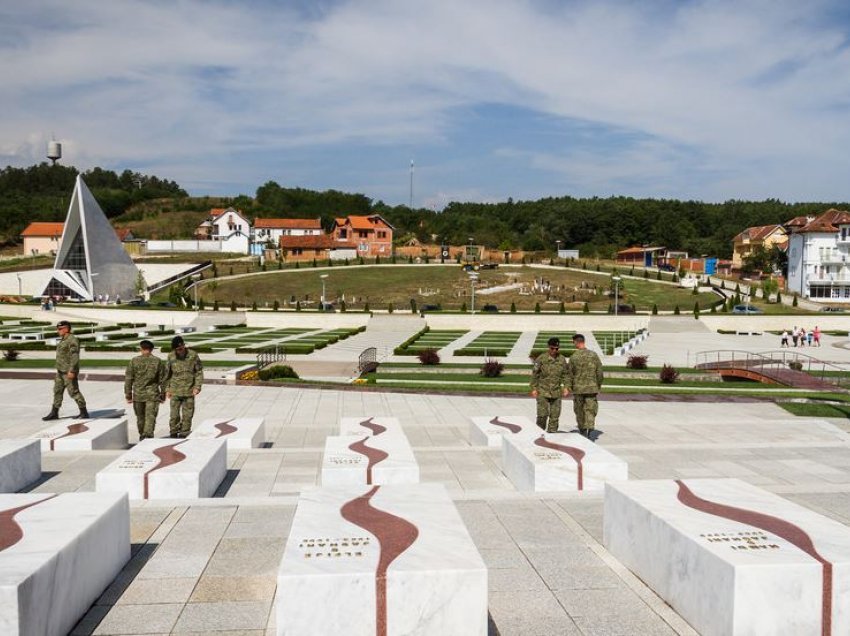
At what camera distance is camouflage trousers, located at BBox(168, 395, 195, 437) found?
9.92m

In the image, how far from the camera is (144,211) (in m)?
124

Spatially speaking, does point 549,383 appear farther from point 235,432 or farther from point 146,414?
point 146,414

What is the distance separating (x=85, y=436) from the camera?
364 inches

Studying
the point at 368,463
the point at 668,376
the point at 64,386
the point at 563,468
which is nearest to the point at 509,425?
the point at 563,468

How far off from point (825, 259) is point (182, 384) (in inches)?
2710

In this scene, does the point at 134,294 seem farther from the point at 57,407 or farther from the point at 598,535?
the point at 598,535

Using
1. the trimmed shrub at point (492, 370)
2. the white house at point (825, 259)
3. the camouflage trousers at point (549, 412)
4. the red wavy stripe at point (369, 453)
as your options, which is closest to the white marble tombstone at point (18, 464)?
the red wavy stripe at point (369, 453)

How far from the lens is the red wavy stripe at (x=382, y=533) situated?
11.1 feet

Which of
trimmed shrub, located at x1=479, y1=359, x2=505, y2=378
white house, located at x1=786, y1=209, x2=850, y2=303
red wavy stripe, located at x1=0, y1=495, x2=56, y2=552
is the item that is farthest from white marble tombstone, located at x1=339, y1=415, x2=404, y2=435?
white house, located at x1=786, y1=209, x2=850, y2=303

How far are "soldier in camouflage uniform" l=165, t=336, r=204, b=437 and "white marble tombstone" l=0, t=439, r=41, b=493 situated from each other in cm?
229

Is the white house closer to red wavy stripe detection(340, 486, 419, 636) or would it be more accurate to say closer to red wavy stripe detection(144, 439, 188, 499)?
red wavy stripe detection(144, 439, 188, 499)

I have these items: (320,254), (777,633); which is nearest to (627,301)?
(320,254)

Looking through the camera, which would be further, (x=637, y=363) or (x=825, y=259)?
(x=825, y=259)

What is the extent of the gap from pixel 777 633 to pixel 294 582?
2.43 m
